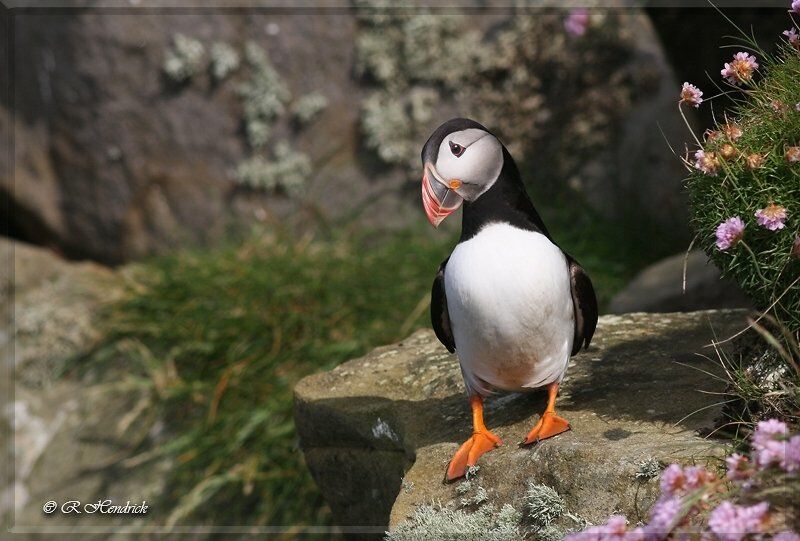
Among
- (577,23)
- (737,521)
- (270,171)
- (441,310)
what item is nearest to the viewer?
(737,521)

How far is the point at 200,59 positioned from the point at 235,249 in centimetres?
139

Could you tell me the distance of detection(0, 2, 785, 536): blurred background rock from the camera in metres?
5.93

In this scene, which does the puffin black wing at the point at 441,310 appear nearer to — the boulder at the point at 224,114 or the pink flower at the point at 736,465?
the pink flower at the point at 736,465

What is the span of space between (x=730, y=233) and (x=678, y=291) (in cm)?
238

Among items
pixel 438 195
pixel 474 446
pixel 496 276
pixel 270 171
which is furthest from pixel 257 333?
pixel 496 276

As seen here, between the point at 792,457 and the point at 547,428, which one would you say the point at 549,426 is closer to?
the point at 547,428

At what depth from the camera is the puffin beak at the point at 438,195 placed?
3.14 m

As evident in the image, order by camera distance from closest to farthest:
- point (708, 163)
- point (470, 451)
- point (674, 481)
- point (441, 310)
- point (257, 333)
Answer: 1. point (674, 481)
2. point (708, 163)
3. point (470, 451)
4. point (441, 310)
5. point (257, 333)

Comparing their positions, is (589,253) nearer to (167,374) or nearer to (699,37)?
(699,37)

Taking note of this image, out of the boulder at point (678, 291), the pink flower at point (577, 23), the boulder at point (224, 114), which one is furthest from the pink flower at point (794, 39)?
the boulder at point (224, 114)

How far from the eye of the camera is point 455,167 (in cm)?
315

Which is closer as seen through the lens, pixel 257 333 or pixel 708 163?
pixel 708 163

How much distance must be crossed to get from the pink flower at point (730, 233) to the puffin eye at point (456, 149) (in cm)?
80

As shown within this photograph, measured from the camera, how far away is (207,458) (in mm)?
5551
